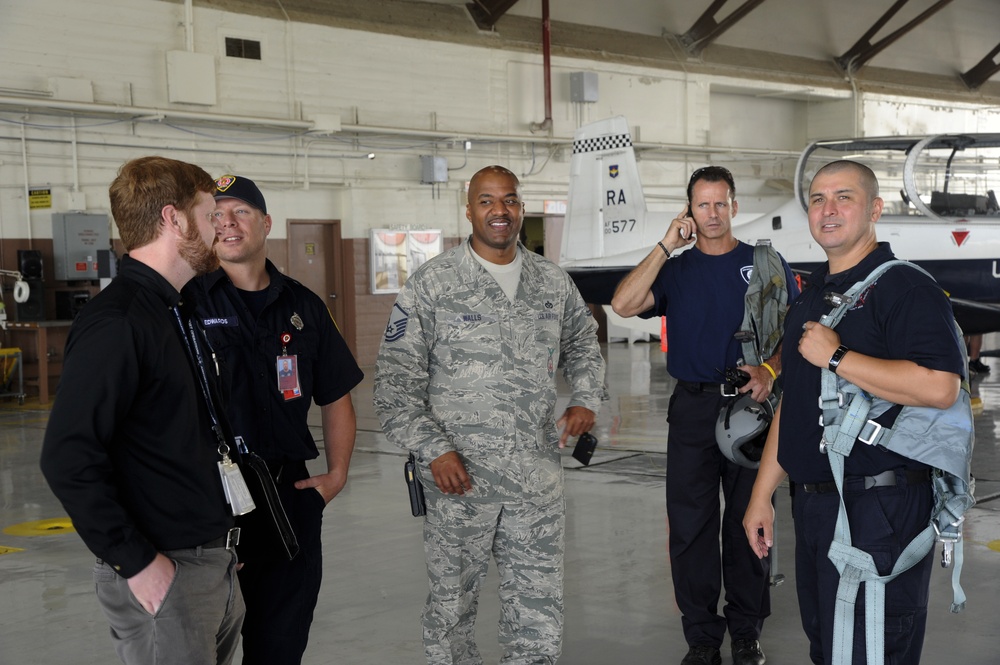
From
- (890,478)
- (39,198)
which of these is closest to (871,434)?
(890,478)

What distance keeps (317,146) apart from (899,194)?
922 cm

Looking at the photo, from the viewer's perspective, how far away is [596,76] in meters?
18.4

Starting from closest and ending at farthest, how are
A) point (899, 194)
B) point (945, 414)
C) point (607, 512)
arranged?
point (945, 414), point (607, 512), point (899, 194)

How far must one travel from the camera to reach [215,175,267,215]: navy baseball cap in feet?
9.77

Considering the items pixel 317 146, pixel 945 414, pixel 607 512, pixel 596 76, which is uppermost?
pixel 596 76

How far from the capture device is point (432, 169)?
1689 cm

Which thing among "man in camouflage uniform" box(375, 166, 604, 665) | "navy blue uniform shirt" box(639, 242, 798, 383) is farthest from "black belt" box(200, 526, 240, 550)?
"navy blue uniform shirt" box(639, 242, 798, 383)

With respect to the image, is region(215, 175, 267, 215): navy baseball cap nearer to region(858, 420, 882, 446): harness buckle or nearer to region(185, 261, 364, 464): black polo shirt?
region(185, 261, 364, 464): black polo shirt

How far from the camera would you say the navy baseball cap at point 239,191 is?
2.98m

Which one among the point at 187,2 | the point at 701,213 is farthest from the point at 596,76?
the point at 701,213

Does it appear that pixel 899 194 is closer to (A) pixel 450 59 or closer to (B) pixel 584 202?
(B) pixel 584 202

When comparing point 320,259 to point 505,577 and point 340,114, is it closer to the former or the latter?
point 340,114

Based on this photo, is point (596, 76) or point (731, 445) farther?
point (596, 76)

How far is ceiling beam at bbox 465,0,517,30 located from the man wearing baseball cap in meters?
15.2
